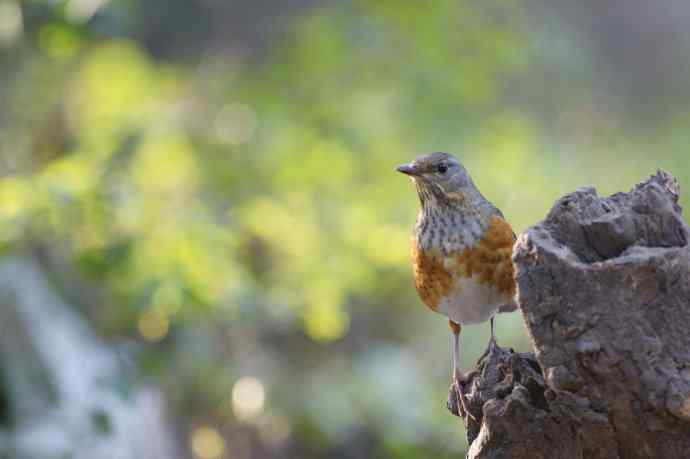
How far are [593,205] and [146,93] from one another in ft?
23.5

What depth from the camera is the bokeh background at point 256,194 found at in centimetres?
575

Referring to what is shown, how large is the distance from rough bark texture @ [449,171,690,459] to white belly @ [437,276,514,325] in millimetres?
581

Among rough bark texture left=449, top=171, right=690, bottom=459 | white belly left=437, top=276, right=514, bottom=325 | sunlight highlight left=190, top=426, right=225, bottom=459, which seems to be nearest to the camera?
rough bark texture left=449, top=171, right=690, bottom=459

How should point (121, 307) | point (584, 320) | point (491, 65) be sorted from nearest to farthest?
point (584, 320) < point (121, 307) < point (491, 65)

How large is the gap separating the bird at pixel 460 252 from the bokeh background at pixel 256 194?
2296mm

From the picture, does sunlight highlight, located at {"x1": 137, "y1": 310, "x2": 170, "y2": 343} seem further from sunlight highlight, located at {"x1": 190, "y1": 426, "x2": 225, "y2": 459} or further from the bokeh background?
sunlight highlight, located at {"x1": 190, "y1": 426, "x2": 225, "y2": 459}

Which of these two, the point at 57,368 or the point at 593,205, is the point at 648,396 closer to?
the point at 593,205

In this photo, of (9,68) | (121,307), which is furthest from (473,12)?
(121,307)

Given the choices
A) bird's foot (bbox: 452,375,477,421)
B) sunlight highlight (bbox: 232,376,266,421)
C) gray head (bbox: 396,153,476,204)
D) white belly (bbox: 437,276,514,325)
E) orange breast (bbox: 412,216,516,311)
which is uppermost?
gray head (bbox: 396,153,476,204)

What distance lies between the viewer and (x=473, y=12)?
913 cm

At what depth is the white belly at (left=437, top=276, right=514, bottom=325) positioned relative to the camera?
327 centimetres

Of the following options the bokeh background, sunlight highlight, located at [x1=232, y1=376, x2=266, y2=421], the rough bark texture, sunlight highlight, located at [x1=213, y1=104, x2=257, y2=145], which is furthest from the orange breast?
sunlight highlight, located at [x1=213, y1=104, x2=257, y2=145]

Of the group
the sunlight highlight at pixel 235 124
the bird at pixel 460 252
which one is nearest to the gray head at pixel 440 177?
the bird at pixel 460 252

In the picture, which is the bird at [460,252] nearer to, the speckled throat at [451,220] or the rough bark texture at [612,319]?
the speckled throat at [451,220]
